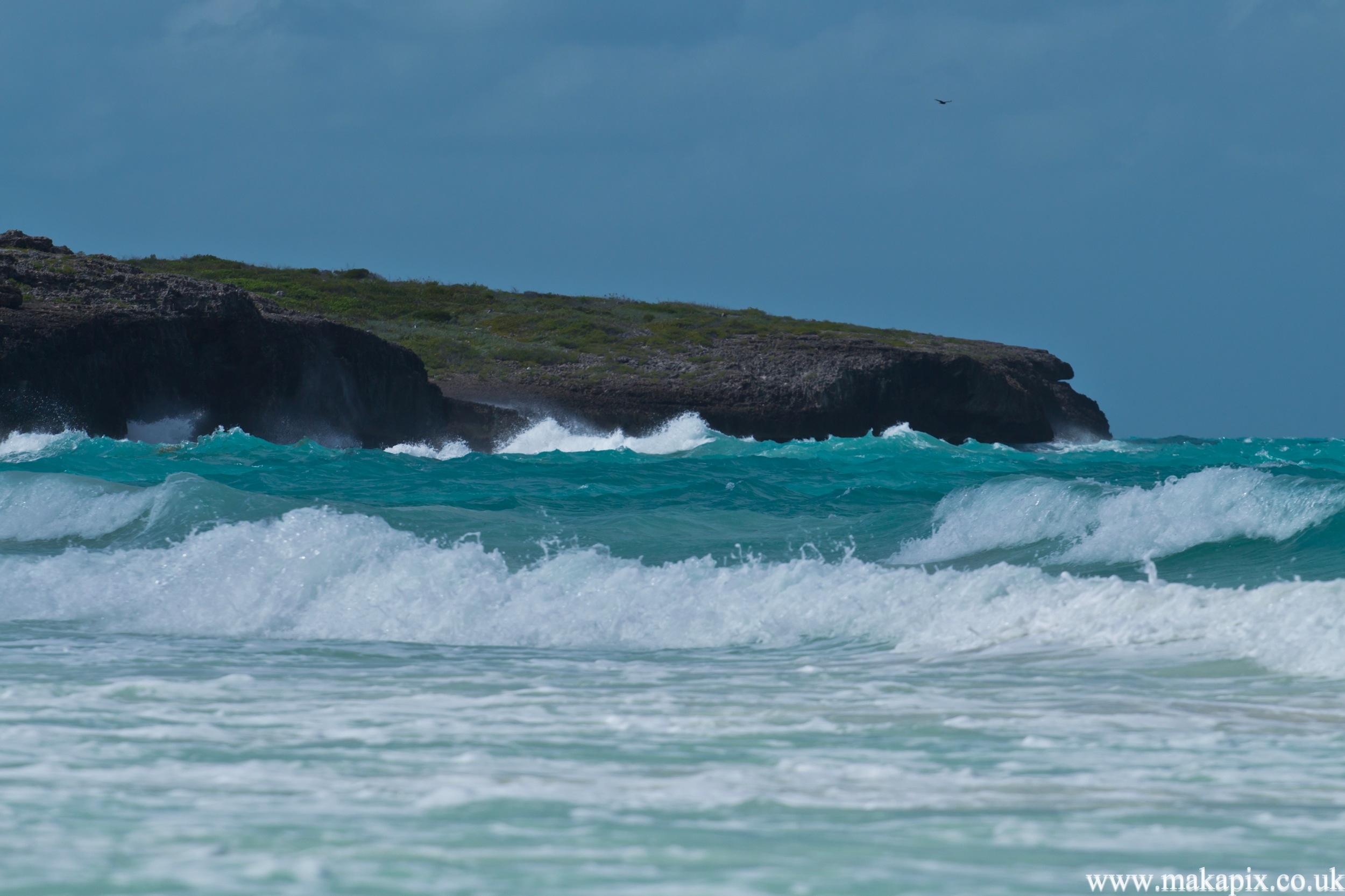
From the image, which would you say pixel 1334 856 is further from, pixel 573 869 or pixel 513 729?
pixel 513 729

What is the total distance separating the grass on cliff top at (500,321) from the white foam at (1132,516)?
44695 millimetres

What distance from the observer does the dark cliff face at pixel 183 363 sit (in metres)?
35.2

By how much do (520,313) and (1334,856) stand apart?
225ft

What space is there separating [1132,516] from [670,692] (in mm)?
7360

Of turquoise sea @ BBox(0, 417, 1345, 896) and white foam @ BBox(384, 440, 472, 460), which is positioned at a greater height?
white foam @ BBox(384, 440, 472, 460)

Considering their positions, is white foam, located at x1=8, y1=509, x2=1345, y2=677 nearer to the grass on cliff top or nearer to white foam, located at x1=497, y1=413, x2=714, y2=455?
white foam, located at x1=497, y1=413, x2=714, y2=455

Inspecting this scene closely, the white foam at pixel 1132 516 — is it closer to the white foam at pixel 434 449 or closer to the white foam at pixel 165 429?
the white foam at pixel 165 429

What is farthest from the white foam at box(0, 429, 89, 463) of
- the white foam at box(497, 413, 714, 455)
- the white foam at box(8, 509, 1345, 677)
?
the white foam at box(8, 509, 1345, 677)

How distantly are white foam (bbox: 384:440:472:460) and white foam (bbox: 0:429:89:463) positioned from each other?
1056cm

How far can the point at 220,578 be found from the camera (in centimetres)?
1120

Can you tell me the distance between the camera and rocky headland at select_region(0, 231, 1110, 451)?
1469 inches

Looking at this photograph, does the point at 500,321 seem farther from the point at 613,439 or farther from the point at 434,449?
the point at 434,449

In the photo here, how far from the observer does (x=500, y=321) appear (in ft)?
229

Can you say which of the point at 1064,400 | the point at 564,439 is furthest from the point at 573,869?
the point at 1064,400
